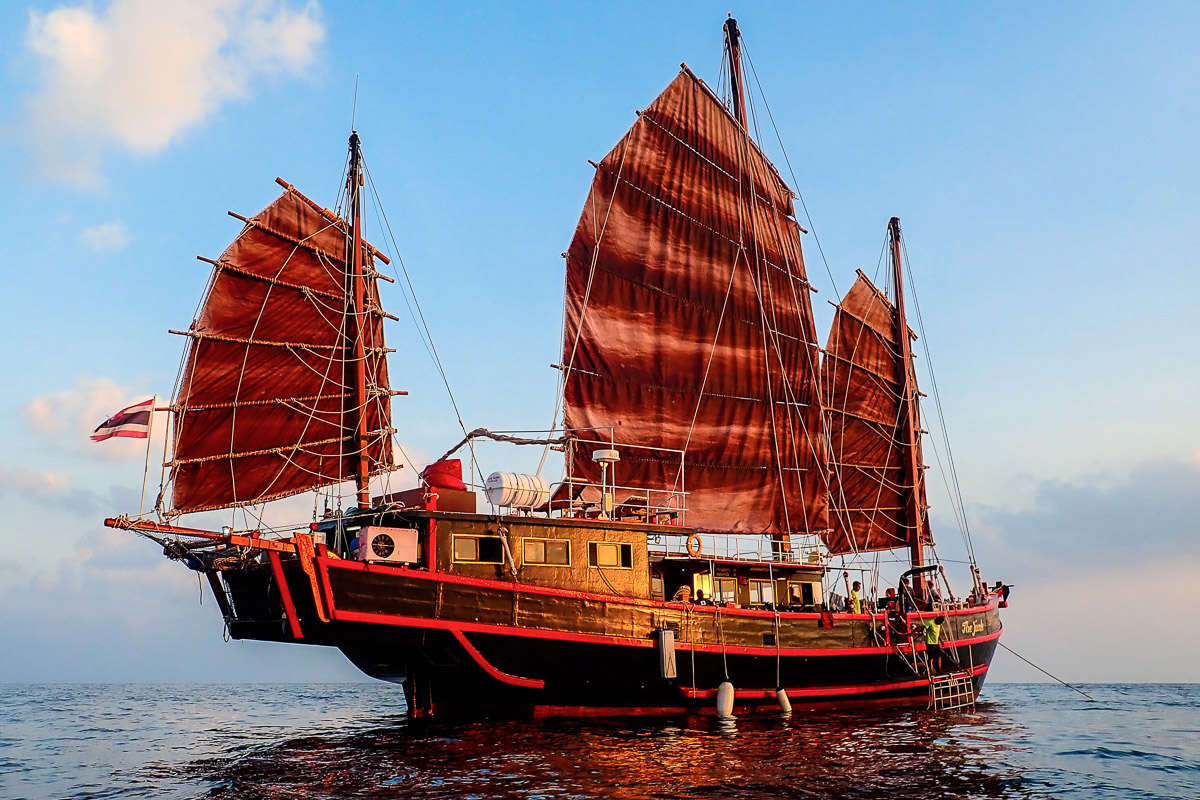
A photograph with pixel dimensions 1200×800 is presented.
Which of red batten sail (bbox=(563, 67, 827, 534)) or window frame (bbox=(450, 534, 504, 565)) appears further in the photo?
red batten sail (bbox=(563, 67, 827, 534))

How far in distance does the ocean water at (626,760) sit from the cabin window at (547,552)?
4069 millimetres

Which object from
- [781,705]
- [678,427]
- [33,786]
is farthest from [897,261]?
[33,786]

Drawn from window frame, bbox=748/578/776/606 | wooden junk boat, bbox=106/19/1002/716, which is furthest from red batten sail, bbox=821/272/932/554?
window frame, bbox=748/578/776/606

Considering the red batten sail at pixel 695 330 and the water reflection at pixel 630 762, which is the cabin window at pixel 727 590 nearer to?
the water reflection at pixel 630 762

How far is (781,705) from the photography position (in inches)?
1069

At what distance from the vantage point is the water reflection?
52.9ft

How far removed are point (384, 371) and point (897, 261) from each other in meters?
25.3

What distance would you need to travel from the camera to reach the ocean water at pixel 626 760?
647 inches

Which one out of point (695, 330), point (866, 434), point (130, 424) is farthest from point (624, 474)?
→ point (130, 424)

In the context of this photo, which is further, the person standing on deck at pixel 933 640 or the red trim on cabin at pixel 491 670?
the person standing on deck at pixel 933 640

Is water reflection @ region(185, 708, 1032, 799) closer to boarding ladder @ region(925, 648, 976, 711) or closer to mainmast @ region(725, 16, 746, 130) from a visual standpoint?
boarding ladder @ region(925, 648, 976, 711)

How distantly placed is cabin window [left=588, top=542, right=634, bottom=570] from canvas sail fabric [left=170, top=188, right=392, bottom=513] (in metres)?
9.77

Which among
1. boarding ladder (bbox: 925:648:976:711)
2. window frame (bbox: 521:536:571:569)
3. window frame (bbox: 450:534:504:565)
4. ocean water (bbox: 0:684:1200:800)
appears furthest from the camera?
boarding ladder (bbox: 925:648:976:711)

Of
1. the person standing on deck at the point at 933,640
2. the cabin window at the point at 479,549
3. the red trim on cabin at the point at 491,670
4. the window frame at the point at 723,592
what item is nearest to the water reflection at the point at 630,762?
the red trim on cabin at the point at 491,670
